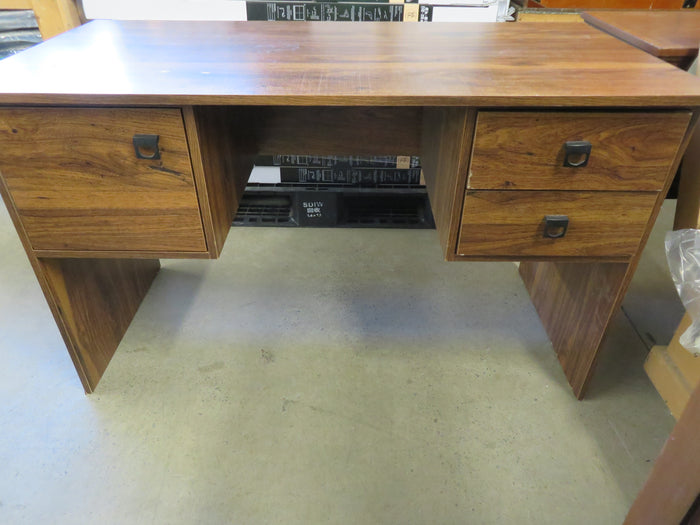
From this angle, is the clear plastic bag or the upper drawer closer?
the upper drawer

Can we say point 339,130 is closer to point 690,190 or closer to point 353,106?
point 353,106

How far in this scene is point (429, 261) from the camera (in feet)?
5.94

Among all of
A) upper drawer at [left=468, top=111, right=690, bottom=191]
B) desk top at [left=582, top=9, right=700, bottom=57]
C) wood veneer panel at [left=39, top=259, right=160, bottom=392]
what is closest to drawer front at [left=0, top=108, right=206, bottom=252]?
wood veneer panel at [left=39, top=259, right=160, bottom=392]

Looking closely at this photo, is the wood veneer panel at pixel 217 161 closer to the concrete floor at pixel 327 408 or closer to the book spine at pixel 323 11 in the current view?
the concrete floor at pixel 327 408

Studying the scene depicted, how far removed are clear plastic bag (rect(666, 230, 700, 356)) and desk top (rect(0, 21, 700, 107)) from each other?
0.35 m

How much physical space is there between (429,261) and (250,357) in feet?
2.51

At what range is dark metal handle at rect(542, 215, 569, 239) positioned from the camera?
3.24 ft

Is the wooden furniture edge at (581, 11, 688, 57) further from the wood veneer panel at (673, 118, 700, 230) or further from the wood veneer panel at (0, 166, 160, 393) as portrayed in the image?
the wood veneer panel at (0, 166, 160, 393)

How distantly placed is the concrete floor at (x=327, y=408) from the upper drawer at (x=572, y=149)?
61 cm

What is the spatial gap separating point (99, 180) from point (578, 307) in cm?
118

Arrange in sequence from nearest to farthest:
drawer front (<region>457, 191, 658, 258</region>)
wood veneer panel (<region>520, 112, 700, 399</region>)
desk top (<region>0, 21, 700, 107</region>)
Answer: desk top (<region>0, 21, 700, 107</region>)
drawer front (<region>457, 191, 658, 258</region>)
wood veneer panel (<region>520, 112, 700, 399</region>)

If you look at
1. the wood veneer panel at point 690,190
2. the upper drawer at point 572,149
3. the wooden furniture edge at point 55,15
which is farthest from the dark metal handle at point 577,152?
the wooden furniture edge at point 55,15

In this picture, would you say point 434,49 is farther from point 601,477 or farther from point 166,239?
point 601,477

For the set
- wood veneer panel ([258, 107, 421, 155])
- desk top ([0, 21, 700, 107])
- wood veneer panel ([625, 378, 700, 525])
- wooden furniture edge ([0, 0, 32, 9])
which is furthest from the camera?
wooden furniture edge ([0, 0, 32, 9])
